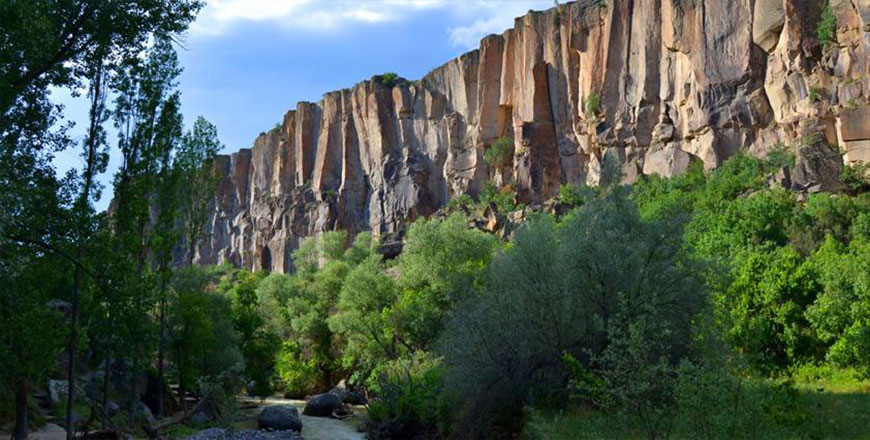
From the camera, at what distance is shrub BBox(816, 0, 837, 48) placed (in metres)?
37.6

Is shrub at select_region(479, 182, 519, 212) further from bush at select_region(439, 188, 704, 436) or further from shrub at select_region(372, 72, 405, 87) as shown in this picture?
bush at select_region(439, 188, 704, 436)

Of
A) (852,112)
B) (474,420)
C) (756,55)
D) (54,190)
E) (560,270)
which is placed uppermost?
(756,55)

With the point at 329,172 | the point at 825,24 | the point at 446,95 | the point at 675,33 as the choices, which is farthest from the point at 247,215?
the point at 825,24

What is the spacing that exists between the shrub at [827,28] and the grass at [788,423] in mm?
24501

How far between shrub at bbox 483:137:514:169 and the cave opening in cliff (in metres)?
34.4

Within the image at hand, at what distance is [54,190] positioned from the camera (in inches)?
538

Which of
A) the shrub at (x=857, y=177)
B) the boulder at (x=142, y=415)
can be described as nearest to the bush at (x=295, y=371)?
the boulder at (x=142, y=415)

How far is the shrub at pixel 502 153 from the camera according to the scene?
5878 centimetres

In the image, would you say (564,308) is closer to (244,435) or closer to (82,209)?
(82,209)

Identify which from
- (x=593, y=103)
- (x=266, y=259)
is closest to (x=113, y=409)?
(x=593, y=103)

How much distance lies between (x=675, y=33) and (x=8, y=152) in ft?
137

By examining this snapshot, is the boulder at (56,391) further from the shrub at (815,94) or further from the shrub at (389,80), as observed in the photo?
the shrub at (389,80)

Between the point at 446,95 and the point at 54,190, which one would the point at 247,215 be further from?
the point at 54,190

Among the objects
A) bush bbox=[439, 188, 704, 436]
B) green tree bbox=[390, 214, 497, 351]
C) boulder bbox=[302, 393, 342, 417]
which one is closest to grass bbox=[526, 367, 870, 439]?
bush bbox=[439, 188, 704, 436]
